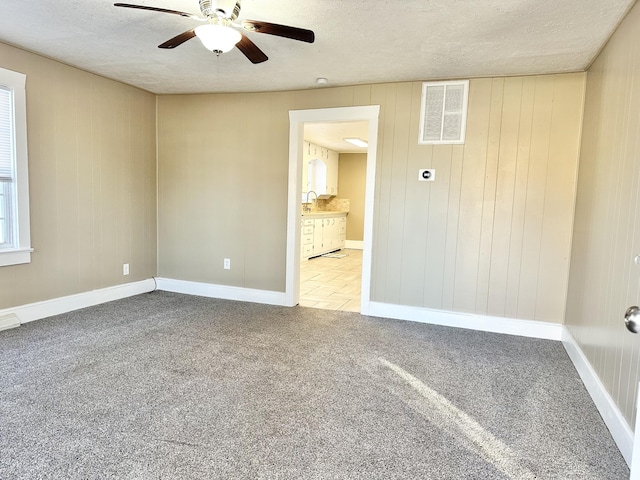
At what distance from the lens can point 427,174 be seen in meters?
3.73

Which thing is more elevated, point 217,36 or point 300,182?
point 217,36

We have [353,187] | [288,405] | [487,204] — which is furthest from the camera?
[353,187]

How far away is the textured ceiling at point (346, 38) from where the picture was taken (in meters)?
2.35

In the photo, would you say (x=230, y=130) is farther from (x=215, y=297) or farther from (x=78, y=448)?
(x=78, y=448)

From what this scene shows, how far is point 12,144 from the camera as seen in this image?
3.21 m

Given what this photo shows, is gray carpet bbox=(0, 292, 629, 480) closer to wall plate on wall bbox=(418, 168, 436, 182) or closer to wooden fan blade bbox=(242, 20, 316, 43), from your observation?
wall plate on wall bbox=(418, 168, 436, 182)

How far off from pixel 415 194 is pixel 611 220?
1.73 metres

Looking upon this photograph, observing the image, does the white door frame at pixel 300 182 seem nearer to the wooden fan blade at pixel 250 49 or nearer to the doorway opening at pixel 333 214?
the doorway opening at pixel 333 214

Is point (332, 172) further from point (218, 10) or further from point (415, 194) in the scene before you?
point (218, 10)

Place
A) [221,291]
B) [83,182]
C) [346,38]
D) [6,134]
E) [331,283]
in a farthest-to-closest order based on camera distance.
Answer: [331,283] → [221,291] → [83,182] → [6,134] → [346,38]

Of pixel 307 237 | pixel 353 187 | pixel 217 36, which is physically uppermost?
pixel 217 36

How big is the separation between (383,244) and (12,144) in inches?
132

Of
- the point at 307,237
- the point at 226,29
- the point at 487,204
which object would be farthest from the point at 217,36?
the point at 307,237

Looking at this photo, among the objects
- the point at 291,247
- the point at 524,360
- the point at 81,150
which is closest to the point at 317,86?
the point at 291,247
